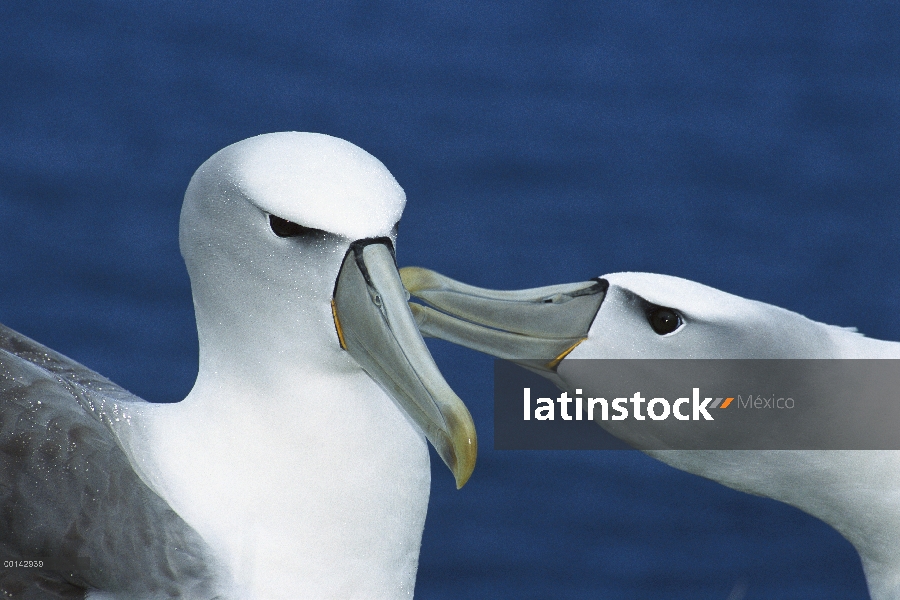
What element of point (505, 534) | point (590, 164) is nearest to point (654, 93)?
point (590, 164)

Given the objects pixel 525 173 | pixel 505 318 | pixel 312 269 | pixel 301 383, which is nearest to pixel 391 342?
pixel 312 269

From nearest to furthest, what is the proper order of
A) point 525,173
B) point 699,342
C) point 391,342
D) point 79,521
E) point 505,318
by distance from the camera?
point 391,342, point 79,521, point 699,342, point 505,318, point 525,173

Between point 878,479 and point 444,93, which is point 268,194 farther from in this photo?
point 444,93

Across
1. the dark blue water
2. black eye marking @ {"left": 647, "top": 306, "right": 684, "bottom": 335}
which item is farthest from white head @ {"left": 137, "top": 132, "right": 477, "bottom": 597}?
the dark blue water

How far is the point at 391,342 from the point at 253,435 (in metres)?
0.46

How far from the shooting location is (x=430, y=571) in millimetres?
4805

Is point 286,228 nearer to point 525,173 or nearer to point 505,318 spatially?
point 505,318

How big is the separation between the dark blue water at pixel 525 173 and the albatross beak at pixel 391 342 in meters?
2.24

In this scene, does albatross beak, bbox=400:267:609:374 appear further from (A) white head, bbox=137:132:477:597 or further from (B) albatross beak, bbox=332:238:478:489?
(B) albatross beak, bbox=332:238:478:489

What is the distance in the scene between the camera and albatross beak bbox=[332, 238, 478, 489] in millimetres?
2555

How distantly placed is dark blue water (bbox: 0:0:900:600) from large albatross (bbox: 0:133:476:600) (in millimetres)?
1903

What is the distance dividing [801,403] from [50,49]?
4.48 meters

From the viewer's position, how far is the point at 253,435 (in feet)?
9.60

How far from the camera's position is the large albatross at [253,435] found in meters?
2.68
